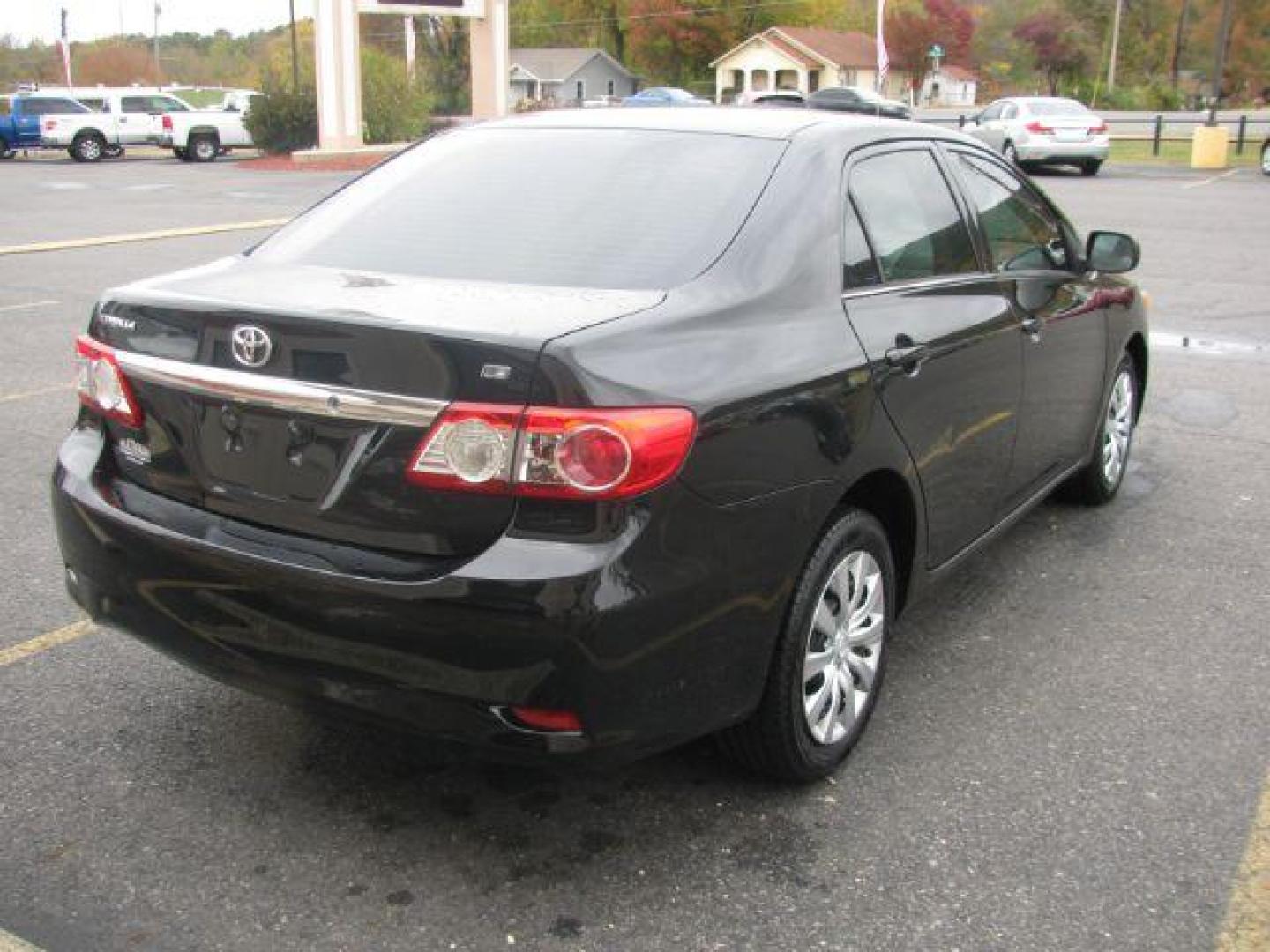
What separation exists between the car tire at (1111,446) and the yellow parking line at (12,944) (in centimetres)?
416

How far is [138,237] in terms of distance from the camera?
53.4 feet

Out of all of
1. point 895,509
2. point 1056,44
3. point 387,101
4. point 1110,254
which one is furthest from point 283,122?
point 1056,44

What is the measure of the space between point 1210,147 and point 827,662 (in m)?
29.0

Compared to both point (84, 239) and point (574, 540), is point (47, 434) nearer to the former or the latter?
point (574, 540)

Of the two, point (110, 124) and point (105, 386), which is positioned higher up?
point (105, 386)

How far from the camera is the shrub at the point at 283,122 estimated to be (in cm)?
3569

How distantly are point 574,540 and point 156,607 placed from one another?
1.11m

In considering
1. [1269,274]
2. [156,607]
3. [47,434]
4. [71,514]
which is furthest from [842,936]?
[1269,274]

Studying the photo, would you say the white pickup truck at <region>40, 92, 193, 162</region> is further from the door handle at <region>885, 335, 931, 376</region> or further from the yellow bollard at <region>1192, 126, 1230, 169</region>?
the door handle at <region>885, 335, 931, 376</region>

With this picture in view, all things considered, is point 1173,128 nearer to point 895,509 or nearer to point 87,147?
point 87,147

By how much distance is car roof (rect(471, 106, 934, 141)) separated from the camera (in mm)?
3658

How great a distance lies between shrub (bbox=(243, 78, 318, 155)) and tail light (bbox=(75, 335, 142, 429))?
34678 millimetres

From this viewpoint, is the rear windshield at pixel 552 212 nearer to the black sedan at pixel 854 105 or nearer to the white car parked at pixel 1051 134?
the black sedan at pixel 854 105

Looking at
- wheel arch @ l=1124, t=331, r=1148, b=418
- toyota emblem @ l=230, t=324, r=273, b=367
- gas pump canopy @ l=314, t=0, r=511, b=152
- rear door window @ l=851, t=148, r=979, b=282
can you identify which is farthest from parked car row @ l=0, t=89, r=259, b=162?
toyota emblem @ l=230, t=324, r=273, b=367
